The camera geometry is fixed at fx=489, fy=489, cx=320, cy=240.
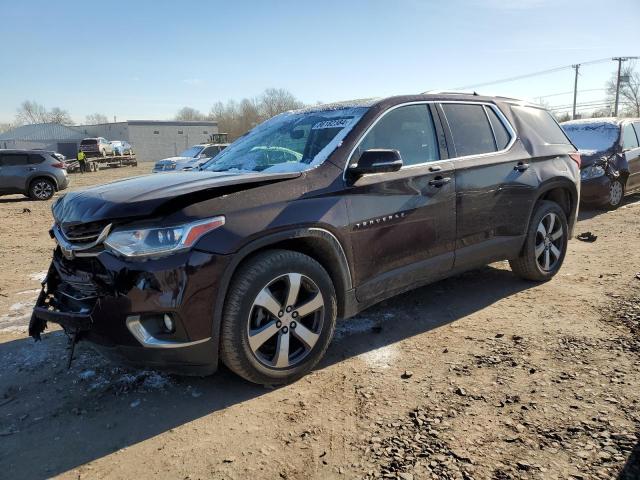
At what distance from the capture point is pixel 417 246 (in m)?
3.77

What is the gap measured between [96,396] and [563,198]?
15.8 ft

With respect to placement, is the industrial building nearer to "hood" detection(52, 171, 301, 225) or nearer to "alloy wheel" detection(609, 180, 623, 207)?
"alloy wheel" detection(609, 180, 623, 207)

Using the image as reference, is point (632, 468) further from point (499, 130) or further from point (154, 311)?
point (499, 130)

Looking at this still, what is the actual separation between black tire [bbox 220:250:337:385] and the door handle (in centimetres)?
125

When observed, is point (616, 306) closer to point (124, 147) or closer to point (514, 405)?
point (514, 405)

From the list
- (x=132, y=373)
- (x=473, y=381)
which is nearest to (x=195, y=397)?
(x=132, y=373)

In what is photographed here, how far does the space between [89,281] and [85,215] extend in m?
0.39

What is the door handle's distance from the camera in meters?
3.84

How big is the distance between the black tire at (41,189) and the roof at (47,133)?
56.8 metres

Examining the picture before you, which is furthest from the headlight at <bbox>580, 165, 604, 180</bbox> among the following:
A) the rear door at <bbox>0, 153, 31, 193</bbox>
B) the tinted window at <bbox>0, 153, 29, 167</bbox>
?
the tinted window at <bbox>0, 153, 29, 167</bbox>

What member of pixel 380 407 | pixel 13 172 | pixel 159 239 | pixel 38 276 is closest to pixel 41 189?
pixel 13 172

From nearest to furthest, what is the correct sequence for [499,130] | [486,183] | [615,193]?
[486,183] → [499,130] → [615,193]

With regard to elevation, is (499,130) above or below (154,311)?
above

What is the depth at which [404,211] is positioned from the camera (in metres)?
3.64
